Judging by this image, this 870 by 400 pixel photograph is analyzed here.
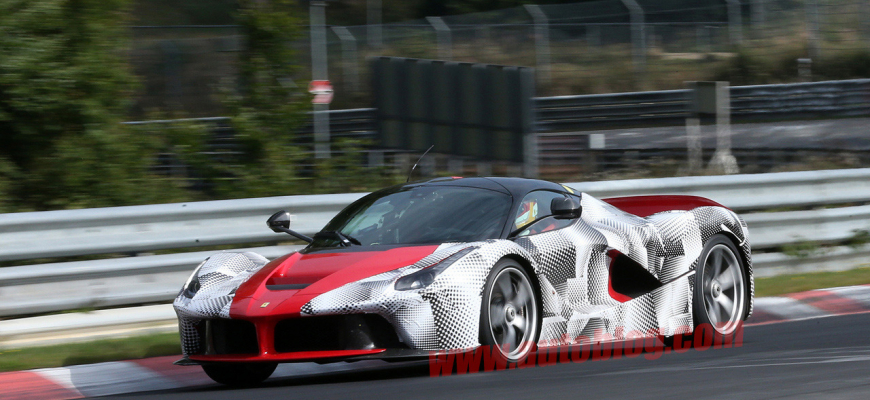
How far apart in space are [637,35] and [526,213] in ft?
61.7

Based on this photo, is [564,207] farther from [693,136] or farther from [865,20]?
[865,20]

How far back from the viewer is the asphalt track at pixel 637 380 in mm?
4602

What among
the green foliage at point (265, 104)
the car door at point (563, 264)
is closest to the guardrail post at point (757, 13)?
the green foliage at point (265, 104)

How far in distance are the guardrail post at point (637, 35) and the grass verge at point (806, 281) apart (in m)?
14.3

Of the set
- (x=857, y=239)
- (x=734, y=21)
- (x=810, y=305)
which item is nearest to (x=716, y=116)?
(x=857, y=239)

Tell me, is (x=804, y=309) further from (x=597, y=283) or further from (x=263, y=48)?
(x=263, y=48)

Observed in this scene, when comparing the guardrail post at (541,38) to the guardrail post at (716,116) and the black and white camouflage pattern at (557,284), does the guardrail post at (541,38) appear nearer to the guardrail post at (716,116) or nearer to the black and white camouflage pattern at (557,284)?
the guardrail post at (716,116)

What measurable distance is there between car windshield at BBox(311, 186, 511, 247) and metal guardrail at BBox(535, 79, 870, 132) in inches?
667

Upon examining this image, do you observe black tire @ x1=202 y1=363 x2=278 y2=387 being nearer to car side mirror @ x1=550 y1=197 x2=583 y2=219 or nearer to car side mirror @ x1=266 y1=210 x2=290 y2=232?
car side mirror @ x1=266 y1=210 x2=290 y2=232

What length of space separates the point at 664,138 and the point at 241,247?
16635 millimetres

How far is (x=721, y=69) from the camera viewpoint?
87.8ft

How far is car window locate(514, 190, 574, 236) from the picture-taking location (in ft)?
19.7

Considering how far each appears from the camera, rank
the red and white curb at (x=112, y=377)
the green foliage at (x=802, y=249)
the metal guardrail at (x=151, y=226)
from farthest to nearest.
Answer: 1. the green foliage at (x=802, y=249)
2. the metal guardrail at (x=151, y=226)
3. the red and white curb at (x=112, y=377)

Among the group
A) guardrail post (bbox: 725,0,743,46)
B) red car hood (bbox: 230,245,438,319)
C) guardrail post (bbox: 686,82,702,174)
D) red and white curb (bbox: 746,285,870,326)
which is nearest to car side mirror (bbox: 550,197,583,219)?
red car hood (bbox: 230,245,438,319)
